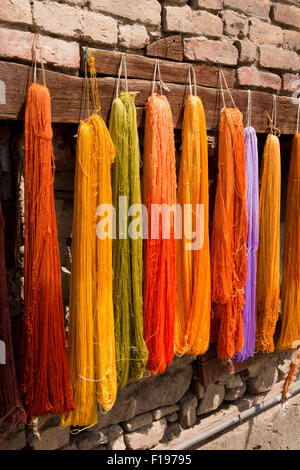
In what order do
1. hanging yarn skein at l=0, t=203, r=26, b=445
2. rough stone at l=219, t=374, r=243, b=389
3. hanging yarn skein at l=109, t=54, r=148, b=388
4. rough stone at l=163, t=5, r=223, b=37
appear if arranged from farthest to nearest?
rough stone at l=219, t=374, r=243, b=389 < rough stone at l=163, t=5, r=223, b=37 < hanging yarn skein at l=109, t=54, r=148, b=388 < hanging yarn skein at l=0, t=203, r=26, b=445

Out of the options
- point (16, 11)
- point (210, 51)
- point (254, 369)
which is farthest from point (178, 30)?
point (254, 369)

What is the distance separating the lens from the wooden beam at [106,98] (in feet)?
4.88

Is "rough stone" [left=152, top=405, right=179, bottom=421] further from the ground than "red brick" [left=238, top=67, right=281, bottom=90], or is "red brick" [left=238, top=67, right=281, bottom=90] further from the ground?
"red brick" [left=238, top=67, right=281, bottom=90]

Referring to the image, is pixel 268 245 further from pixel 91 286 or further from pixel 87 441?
pixel 87 441

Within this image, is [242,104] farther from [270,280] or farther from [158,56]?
[270,280]

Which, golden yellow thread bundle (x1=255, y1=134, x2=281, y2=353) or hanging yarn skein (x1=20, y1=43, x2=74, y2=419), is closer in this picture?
hanging yarn skein (x1=20, y1=43, x2=74, y2=419)

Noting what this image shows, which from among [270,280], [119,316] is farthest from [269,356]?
[119,316]

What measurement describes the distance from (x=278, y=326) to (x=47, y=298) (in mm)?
1668

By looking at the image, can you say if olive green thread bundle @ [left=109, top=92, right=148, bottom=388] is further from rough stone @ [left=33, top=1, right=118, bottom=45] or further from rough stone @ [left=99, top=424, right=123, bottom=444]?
rough stone @ [left=99, top=424, right=123, bottom=444]

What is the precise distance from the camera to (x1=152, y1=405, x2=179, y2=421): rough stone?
2.23 m

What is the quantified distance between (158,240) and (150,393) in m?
0.88

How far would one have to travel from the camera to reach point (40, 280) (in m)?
1.51

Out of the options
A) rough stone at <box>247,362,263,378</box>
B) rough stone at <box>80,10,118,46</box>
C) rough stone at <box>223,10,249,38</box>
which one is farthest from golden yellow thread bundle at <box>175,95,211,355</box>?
rough stone at <box>247,362,263,378</box>

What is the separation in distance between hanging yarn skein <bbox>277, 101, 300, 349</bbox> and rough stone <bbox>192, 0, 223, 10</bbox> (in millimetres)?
786
